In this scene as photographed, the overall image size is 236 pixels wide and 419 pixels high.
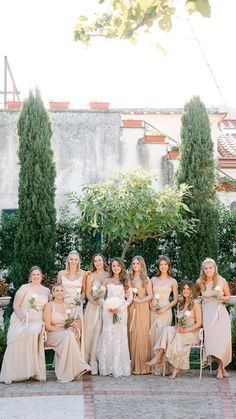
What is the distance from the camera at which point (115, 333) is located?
10508 mm

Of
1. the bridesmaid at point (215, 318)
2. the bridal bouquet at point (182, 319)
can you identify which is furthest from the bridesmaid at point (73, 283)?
the bridesmaid at point (215, 318)

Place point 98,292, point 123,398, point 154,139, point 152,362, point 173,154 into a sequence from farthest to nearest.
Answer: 1. point 154,139
2. point 173,154
3. point 98,292
4. point 152,362
5. point 123,398

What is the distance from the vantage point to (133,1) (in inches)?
191

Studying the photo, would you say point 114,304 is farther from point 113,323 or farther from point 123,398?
point 123,398

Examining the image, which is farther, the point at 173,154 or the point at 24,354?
A: the point at 173,154

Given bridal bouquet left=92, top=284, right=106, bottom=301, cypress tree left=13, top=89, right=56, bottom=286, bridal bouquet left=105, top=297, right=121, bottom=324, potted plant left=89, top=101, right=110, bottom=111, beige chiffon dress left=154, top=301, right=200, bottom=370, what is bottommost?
beige chiffon dress left=154, top=301, right=200, bottom=370

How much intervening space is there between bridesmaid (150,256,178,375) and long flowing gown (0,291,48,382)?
1726 mm

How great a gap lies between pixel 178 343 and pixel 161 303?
75 centimetres

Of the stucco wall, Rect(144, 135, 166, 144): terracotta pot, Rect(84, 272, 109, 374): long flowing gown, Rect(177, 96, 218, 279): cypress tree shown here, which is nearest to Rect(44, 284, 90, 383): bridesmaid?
Rect(84, 272, 109, 374): long flowing gown

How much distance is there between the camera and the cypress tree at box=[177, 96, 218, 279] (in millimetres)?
14375

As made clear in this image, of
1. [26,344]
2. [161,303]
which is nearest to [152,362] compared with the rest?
[161,303]

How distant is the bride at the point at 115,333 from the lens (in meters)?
10.4

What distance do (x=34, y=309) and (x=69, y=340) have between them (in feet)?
2.29

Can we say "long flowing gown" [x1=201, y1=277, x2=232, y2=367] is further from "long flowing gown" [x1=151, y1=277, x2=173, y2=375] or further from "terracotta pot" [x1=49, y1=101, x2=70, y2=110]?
"terracotta pot" [x1=49, y1=101, x2=70, y2=110]
